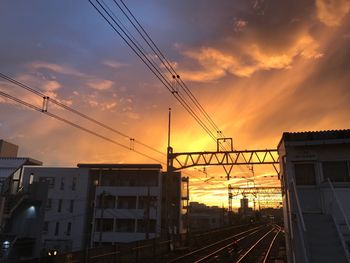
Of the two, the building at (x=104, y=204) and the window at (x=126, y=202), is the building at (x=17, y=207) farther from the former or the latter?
the window at (x=126, y=202)

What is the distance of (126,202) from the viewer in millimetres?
59312

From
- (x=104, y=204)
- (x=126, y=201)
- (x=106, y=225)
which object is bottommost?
(x=106, y=225)

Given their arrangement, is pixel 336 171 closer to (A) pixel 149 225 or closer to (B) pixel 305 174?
(B) pixel 305 174

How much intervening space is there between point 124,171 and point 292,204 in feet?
166

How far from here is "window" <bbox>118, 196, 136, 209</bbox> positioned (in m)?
58.9

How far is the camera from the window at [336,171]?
12562 mm

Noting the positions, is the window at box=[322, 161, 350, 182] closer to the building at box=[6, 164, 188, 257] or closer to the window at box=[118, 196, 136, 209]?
the building at box=[6, 164, 188, 257]

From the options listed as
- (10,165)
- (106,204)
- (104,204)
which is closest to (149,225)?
(106,204)

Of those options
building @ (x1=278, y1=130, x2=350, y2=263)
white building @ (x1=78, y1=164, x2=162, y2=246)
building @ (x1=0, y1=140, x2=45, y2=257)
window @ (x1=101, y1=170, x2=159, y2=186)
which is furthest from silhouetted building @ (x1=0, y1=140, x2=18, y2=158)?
building @ (x1=278, y1=130, x2=350, y2=263)

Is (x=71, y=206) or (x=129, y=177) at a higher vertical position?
(x=129, y=177)

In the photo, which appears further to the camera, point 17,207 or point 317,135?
point 17,207

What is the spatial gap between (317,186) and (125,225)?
162 ft

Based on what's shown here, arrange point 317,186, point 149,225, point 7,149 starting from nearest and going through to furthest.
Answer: point 317,186 → point 7,149 → point 149,225

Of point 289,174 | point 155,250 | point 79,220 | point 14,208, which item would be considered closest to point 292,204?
point 289,174
